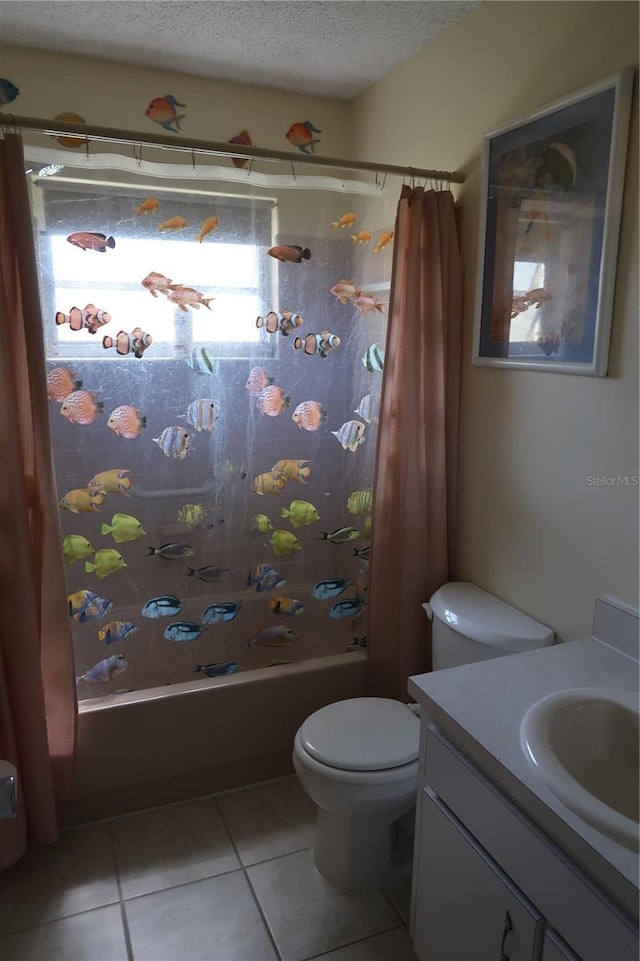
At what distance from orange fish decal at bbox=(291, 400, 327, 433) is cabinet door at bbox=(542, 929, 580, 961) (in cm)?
146

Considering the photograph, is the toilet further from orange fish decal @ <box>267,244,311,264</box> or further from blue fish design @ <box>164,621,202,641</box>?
orange fish decal @ <box>267,244,311,264</box>

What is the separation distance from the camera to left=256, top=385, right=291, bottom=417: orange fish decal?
2.04 m

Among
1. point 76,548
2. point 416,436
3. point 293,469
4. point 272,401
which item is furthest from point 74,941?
point 416,436

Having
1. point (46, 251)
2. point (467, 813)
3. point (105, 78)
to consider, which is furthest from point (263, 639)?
point (105, 78)

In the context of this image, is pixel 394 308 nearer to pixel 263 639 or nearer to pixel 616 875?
pixel 263 639

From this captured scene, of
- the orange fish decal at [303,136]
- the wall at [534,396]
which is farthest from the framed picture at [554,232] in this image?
the orange fish decal at [303,136]

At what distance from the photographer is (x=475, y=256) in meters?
2.00

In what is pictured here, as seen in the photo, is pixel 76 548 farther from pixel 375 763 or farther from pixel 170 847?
pixel 375 763

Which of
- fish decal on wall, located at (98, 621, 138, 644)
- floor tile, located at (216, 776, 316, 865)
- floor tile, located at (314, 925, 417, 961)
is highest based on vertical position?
fish decal on wall, located at (98, 621, 138, 644)

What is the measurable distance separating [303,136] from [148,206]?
1.07m

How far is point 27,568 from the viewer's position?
1.76 meters

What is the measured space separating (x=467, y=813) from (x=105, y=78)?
253cm

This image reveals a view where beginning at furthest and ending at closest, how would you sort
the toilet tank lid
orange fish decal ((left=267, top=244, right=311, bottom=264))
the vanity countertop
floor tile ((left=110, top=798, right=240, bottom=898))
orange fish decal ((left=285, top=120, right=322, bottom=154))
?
orange fish decal ((left=285, top=120, right=322, bottom=154))
orange fish decal ((left=267, top=244, right=311, bottom=264))
floor tile ((left=110, top=798, right=240, bottom=898))
the toilet tank lid
the vanity countertop

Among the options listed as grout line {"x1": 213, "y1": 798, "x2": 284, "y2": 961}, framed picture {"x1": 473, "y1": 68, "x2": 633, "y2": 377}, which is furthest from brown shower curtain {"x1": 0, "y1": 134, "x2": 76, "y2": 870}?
framed picture {"x1": 473, "y1": 68, "x2": 633, "y2": 377}
